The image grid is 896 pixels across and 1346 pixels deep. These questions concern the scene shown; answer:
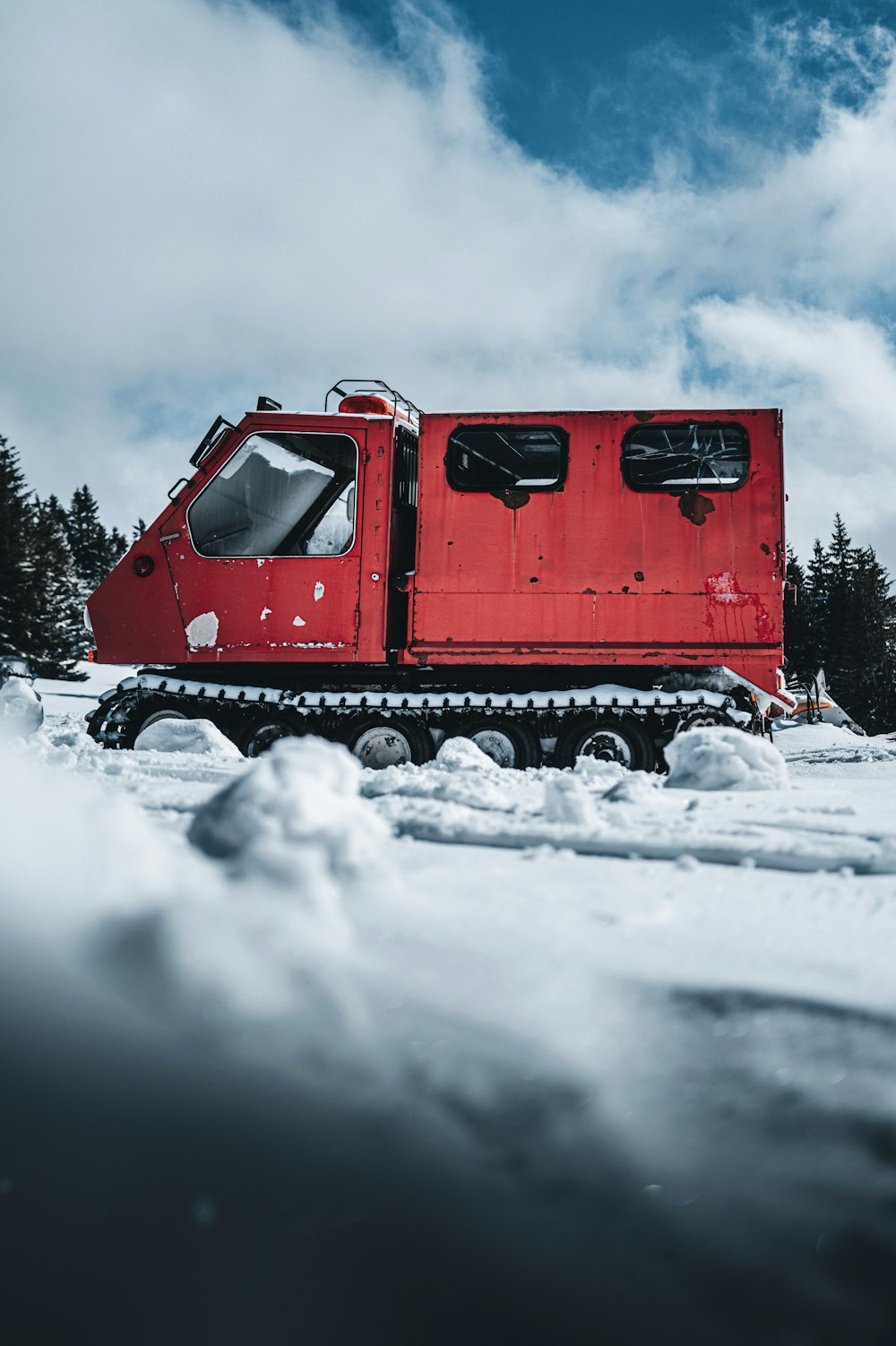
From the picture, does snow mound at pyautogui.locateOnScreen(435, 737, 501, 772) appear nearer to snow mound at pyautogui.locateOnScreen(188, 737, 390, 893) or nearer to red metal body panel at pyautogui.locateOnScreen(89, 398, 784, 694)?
red metal body panel at pyautogui.locateOnScreen(89, 398, 784, 694)

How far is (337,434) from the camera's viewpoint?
695cm

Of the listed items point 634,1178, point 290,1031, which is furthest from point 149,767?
point 634,1178

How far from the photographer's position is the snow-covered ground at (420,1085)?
0.70 metres

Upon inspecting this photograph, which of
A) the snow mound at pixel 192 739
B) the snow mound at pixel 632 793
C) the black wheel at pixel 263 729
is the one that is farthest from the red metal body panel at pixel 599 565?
the snow mound at pixel 632 793

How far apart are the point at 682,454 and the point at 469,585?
1989 mm

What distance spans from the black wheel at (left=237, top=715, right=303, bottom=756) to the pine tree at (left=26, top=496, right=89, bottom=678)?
2632cm

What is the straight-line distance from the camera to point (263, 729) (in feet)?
23.2

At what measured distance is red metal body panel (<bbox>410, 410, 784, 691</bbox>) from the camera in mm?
6574

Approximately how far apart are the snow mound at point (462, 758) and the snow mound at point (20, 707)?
2.07 metres

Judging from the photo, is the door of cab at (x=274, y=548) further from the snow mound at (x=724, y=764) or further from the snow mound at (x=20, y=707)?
the snow mound at (x=724, y=764)

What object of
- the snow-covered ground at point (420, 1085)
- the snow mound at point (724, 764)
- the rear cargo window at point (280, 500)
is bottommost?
the snow-covered ground at point (420, 1085)

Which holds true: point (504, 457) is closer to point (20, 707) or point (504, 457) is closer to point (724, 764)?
point (20, 707)

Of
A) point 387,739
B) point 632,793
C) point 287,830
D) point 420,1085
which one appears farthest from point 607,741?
point 420,1085

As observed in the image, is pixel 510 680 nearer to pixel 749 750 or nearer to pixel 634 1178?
pixel 749 750
